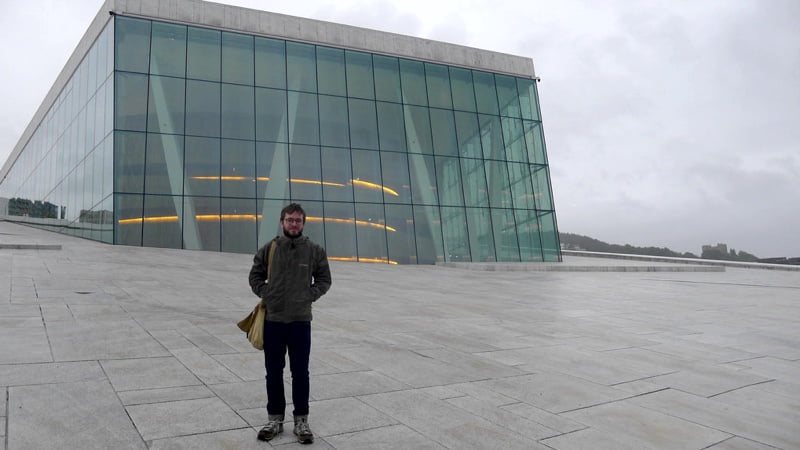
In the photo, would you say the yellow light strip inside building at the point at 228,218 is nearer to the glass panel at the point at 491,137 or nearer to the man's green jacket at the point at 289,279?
the glass panel at the point at 491,137

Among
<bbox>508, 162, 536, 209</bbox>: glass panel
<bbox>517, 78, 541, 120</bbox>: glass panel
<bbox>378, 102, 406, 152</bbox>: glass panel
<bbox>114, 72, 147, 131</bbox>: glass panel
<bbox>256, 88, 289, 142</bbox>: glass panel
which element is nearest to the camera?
<bbox>114, 72, 147, 131</bbox>: glass panel

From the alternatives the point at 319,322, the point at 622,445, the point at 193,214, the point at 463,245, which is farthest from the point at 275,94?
the point at 622,445

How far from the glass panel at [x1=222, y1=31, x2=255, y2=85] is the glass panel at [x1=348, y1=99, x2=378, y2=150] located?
18.5ft

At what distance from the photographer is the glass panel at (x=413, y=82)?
29.3m

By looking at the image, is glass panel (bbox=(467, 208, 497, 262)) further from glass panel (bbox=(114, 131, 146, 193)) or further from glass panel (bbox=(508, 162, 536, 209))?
glass panel (bbox=(114, 131, 146, 193))

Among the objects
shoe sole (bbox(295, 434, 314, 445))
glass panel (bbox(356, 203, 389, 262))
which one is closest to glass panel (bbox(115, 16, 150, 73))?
glass panel (bbox(356, 203, 389, 262))

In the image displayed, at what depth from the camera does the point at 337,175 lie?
26.3 m

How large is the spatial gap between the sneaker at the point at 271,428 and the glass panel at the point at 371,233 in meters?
21.6

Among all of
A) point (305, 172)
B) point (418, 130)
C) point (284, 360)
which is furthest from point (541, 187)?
point (284, 360)

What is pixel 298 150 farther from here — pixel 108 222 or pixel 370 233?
pixel 108 222

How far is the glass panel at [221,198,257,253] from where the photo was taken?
23.8m

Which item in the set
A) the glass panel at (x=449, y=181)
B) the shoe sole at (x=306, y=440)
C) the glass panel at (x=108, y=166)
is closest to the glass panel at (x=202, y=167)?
the glass panel at (x=108, y=166)

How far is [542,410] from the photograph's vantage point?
4.84 m

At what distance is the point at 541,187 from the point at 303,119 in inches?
603
